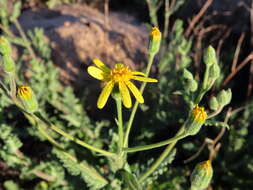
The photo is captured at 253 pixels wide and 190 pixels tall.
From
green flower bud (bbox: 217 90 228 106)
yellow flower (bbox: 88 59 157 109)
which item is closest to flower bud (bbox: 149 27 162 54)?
yellow flower (bbox: 88 59 157 109)

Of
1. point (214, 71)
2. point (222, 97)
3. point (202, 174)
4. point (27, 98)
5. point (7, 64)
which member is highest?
point (7, 64)

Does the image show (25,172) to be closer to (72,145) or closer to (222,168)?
(72,145)

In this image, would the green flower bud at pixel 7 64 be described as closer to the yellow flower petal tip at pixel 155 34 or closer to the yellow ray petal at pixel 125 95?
the yellow ray petal at pixel 125 95

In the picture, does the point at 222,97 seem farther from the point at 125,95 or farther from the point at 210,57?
the point at 125,95

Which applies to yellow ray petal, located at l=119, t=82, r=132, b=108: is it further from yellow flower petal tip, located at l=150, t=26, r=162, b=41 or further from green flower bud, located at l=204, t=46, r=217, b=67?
green flower bud, located at l=204, t=46, r=217, b=67

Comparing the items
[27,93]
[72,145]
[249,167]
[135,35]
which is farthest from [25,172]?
[135,35]

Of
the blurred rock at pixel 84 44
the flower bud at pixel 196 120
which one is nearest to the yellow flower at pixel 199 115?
the flower bud at pixel 196 120

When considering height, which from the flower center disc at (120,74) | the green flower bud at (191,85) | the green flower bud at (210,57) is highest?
the flower center disc at (120,74)

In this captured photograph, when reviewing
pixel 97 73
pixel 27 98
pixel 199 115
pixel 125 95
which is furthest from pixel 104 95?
pixel 199 115
